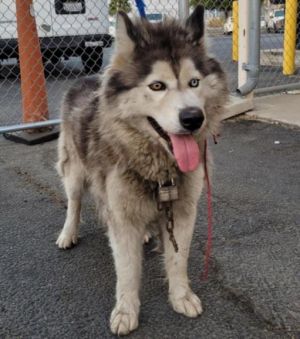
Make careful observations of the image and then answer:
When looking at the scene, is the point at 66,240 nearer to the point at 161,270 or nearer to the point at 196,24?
the point at 161,270

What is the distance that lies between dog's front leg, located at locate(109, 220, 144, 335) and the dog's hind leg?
76cm

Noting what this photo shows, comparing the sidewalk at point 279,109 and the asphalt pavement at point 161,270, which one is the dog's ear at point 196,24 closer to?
the asphalt pavement at point 161,270

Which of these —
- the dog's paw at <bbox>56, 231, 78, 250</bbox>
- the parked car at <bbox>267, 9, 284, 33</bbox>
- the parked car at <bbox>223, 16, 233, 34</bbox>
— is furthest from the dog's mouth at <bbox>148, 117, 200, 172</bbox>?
the parked car at <bbox>267, 9, 284, 33</bbox>

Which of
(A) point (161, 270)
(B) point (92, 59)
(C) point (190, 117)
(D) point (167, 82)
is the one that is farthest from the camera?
(B) point (92, 59)

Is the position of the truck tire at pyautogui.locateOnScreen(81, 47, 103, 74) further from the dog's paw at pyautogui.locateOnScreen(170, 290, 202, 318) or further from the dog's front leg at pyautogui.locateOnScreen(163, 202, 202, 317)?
the dog's paw at pyautogui.locateOnScreen(170, 290, 202, 318)

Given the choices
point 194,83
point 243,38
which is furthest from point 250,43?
point 194,83

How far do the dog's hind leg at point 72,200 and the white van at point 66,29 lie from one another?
265 inches

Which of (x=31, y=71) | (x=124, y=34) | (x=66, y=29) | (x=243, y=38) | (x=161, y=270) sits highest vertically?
(x=124, y=34)

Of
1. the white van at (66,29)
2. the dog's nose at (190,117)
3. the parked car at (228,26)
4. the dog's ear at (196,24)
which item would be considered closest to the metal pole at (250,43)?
the dog's ear at (196,24)

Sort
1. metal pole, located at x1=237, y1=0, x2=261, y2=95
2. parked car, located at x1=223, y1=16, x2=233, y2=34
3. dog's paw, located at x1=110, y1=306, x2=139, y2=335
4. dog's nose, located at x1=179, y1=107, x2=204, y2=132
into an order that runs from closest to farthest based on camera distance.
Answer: dog's nose, located at x1=179, y1=107, x2=204, y2=132 → dog's paw, located at x1=110, y1=306, x2=139, y2=335 → metal pole, located at x1=237, y1=0, x2=261, y2=95 → parked car, located at x1=223, y1=16, x2=233, y2=34

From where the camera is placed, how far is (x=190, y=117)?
208cm

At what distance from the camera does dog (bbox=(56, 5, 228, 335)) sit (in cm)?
220

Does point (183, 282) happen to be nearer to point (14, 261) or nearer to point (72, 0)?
point (14, 261)

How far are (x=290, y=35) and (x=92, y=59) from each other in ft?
13.3
